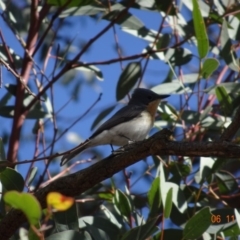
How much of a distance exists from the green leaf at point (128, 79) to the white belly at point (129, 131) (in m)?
0.36

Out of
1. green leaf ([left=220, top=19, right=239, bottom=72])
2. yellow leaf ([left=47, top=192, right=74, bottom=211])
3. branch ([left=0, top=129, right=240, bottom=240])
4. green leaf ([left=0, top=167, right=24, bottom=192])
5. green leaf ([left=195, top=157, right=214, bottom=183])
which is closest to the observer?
yellow leaf ([left=47, top=192, right=74, bottom=211])

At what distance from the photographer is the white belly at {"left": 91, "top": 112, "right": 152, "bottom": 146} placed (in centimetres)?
404

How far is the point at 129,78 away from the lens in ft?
12.2

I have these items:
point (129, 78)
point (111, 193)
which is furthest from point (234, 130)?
point (129, 78)

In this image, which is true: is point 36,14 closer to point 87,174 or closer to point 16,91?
point 16,91

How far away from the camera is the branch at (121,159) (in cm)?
217

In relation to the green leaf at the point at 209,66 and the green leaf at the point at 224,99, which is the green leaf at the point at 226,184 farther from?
the green leaf at the point at 209,66

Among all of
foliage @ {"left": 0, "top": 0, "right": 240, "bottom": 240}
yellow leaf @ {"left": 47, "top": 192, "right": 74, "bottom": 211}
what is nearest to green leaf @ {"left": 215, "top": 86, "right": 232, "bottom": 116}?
foliage @ {"left": 0, "top": 0, "right": 240, "bottom": 240}

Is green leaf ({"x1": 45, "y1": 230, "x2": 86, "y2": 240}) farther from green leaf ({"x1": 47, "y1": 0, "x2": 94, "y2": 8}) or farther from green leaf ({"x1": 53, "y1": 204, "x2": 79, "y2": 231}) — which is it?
green leaf ({"x1": 47, "y1": 0, "x2": 94, "y2": 8})

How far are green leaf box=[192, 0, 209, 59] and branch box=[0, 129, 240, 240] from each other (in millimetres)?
904

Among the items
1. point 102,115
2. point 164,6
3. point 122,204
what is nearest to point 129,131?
point 102,115

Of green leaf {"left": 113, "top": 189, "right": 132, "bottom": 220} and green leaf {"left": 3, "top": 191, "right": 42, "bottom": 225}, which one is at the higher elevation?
green leaf {"left": 3, "top": 191, "right": 42, "bottom": 225}

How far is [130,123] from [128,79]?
56cm

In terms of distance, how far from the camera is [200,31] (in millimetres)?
3102
